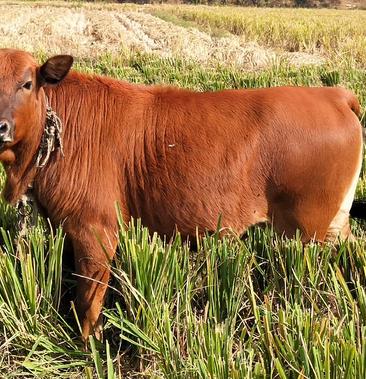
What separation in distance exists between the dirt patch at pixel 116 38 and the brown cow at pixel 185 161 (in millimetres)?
9315

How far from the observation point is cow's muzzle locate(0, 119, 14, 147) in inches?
113

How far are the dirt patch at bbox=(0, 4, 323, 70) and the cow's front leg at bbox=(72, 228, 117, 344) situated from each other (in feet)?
32.4

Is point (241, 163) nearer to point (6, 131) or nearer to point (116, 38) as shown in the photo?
point (6, 131)

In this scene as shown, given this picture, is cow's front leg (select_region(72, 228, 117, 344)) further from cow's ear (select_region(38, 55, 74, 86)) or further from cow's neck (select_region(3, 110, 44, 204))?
cow's ear (select_region(38, 55, 74, 86))

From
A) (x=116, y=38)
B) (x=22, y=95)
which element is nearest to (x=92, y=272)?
(x=22, y=95)

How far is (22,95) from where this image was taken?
3041mm

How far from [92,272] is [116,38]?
61.3 feet

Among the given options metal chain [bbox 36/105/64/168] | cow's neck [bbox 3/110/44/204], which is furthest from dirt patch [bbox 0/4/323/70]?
cow's neck [bbox 3/110/44/204]

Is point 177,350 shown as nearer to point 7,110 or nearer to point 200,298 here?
point 200,298

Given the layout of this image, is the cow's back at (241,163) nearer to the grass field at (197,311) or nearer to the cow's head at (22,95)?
the grass field at (197,311)

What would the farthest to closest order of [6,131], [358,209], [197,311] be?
[358,209] < [197,311] < [6,131]

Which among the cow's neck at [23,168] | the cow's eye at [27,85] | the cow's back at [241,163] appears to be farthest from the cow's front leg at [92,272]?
the cow's eye at [27,85]

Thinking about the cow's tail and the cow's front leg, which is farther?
the cow's tail

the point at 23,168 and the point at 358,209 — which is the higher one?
the point at 23,168
